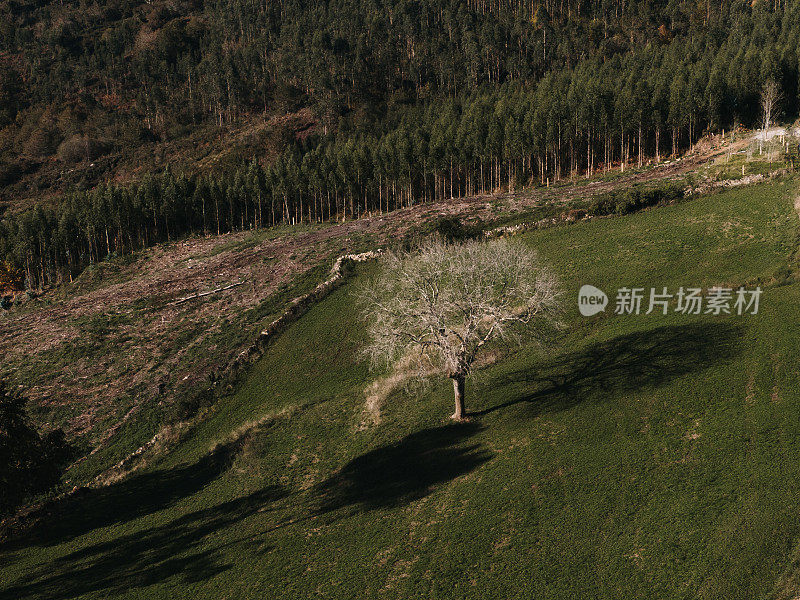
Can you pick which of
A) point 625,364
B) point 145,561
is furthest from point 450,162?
point 145,561

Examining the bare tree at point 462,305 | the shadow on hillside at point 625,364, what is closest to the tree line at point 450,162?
the shadow on hillside at point 625,364

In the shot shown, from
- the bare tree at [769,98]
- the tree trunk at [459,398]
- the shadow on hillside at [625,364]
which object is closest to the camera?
the shadow on hillside at [625,364]

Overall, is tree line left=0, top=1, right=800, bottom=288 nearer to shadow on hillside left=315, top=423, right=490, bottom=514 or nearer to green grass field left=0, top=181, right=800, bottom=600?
green grass field left=0, top=181, right=800, bottom=600

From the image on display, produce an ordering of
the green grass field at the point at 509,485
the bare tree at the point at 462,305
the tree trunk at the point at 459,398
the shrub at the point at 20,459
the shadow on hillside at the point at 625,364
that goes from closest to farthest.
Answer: the green grass field at the point at 509,485 → the shrub at the point at 20,459 → the bare tree at the point at 462,305 → the shadow on hillside at the point at 625,364 → the tree trunk at the point at 459,398

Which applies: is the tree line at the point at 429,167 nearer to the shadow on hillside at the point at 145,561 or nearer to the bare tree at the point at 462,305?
the bare tree at the point at 462,305

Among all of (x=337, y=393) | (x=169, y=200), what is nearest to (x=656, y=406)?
(x=337, y=393)

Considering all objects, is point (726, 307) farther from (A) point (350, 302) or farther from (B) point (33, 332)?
(B) point (33, 332)

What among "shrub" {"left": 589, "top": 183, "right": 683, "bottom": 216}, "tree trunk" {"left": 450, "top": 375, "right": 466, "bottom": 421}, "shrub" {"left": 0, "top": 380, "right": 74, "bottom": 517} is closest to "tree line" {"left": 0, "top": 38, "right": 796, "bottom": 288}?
"shrub" {"left": 589, "top": 183, "right": 683, "bottom": 216}
